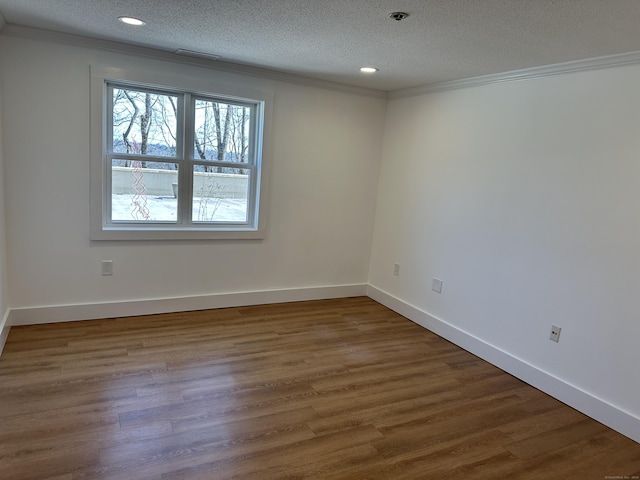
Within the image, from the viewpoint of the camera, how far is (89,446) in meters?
2.02

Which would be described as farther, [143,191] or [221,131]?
[221,131]

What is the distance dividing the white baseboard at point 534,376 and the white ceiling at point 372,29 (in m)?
2.09

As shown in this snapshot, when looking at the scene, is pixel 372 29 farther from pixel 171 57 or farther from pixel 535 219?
pixel 171 57

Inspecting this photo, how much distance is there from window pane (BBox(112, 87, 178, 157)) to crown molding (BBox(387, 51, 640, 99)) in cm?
226

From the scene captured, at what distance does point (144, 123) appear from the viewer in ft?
11.6

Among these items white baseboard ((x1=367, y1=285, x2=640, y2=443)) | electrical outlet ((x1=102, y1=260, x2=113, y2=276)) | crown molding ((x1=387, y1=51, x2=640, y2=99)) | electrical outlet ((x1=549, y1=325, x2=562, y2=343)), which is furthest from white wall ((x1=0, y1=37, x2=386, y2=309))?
electrical outlet ((x1=549, y1=325, x2=562, y2=343))

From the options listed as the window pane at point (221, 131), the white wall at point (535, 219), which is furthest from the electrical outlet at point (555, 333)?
the window pane at point (221, 131)

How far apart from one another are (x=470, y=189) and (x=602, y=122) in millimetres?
1067

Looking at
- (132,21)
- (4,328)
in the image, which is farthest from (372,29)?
(4,328)

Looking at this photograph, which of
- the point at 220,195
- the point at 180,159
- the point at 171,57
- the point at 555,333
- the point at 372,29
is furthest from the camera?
the point at 220,195

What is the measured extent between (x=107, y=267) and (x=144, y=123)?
125 centimetres

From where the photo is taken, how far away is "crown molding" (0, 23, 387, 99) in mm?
2945

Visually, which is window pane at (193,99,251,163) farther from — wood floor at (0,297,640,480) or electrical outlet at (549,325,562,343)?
electrical outlet at (549,325,562,343)

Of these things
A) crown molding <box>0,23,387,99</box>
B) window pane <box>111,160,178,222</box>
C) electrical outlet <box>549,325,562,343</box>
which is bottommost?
electrical outlet <box>549,325,562,343</box>
